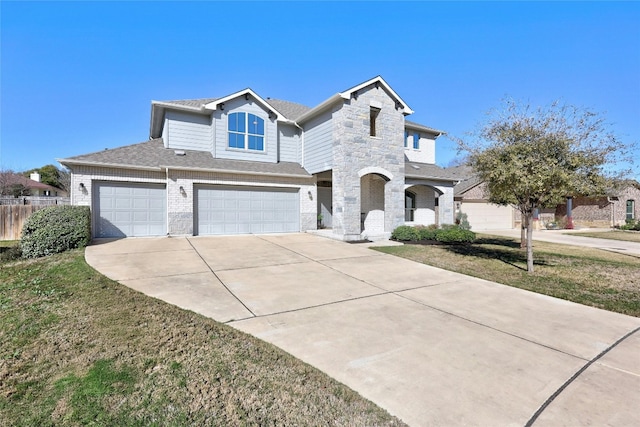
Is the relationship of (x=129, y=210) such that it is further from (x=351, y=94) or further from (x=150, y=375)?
(x=150, y=375)

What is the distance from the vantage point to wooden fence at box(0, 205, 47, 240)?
12891 millimetres

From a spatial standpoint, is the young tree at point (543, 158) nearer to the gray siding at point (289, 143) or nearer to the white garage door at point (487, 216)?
the gray siding at point (289, 143)

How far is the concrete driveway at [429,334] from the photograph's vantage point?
269 centimetres

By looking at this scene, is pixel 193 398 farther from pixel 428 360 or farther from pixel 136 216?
pixel 136 216

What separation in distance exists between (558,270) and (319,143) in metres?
10.8

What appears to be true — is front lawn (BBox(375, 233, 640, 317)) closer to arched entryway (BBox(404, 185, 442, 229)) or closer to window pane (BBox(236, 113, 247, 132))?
arched entryway (BBox(404, 185, 442, 229))

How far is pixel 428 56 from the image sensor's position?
1395 cm

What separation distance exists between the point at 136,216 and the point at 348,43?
487 inches

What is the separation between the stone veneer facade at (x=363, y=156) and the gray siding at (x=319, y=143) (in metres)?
0.51

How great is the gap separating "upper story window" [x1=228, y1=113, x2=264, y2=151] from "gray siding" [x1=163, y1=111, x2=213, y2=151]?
1151 mm

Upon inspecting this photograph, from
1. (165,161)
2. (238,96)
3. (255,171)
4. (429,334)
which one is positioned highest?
(238,96)

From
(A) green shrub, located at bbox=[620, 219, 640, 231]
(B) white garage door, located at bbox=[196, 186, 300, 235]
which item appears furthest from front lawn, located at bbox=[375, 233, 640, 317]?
(A) green shrub, located at bbox=[620, 219, 640, 231]

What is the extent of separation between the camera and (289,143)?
1633 cm

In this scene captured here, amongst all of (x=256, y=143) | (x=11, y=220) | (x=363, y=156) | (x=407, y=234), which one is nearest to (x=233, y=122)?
(x=256, y=143)
